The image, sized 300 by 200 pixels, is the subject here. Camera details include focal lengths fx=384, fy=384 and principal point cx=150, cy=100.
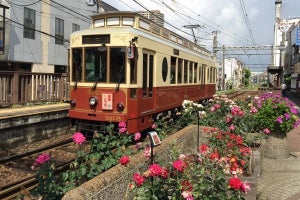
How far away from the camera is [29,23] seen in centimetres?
2862

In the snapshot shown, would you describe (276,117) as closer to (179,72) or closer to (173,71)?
(173,71)

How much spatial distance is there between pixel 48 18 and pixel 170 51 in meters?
20.6

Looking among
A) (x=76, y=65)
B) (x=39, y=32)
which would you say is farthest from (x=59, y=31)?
(x=76, y=65)

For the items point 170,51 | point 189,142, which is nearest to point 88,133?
point 170,51

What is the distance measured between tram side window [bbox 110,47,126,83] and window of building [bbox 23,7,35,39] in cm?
1991

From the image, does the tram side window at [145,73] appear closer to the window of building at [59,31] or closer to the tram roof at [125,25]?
the tram roof at [125,25]

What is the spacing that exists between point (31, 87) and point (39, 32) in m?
16.7

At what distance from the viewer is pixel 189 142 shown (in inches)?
299

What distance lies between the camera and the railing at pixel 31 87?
13.1m

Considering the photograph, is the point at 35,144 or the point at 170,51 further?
the point at 170,51

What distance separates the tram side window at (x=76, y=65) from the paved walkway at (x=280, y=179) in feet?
18.1

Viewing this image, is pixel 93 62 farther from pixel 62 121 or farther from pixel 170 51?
pixel 62 121

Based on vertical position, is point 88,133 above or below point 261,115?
below

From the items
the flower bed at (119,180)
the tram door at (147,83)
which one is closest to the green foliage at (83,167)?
the flower bed at (119,180)
